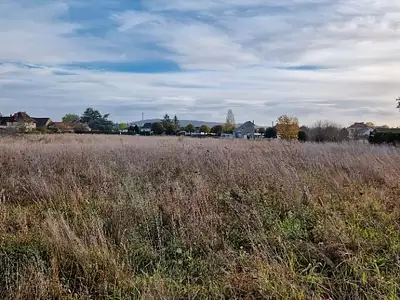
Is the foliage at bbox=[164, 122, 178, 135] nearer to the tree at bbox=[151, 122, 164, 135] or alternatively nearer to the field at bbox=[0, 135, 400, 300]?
the tree at bbox=[151, 122, 164, 135]

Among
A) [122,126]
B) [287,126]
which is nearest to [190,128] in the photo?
[287,126]

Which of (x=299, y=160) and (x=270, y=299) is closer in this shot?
(x=270, y=299)

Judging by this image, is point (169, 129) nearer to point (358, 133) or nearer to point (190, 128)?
point (190, 128)

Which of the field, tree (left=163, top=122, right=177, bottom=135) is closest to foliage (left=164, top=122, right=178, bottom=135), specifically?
tree (left=163, top=122, right=177, bottom=135)

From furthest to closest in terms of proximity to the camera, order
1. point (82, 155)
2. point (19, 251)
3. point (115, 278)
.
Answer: point (82, 155) → point (19, 251) → point (115, 278)

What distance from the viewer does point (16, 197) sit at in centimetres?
671

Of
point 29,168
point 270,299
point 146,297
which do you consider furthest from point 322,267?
point 29,168

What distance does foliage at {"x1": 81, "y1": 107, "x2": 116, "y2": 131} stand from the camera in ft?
241

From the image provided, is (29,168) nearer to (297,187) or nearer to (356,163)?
(297,187)

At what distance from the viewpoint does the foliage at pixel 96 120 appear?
241 ft

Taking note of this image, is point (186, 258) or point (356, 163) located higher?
point (356, 163)

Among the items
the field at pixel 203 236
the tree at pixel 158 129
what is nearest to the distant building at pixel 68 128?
the tree at pixel 158 129

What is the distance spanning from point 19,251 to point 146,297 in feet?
6.51

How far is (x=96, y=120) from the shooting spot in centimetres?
7781
